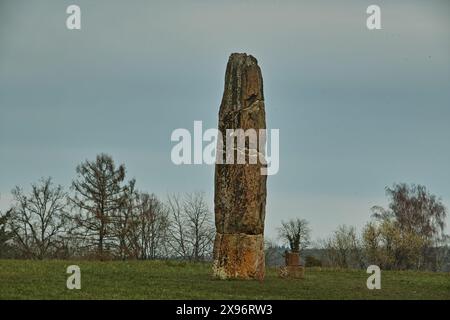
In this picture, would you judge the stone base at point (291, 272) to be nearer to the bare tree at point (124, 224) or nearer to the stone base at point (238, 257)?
the stone base at point (238, 257)

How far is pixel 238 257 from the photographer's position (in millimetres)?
28250

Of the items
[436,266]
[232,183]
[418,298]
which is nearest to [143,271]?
[232,183]

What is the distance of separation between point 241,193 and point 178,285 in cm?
429

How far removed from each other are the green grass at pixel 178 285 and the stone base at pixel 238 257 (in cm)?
52

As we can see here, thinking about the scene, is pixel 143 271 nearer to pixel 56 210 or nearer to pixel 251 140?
pixel 251 140

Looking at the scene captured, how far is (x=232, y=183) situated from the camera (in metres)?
28.8

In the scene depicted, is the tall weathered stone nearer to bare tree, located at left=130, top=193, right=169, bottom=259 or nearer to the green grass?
the green grass

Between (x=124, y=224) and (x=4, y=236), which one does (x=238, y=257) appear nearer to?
(x=124, y=224)

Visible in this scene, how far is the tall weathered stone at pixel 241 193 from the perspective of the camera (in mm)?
28375

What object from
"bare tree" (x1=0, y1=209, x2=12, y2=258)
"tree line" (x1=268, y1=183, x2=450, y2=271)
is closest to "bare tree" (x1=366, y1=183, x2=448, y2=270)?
"tree line" (x1=268, y1=183, x2=450, y2=271)

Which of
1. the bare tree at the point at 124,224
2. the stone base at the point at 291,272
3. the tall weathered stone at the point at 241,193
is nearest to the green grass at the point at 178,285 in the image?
the stone base at the point at 291,272

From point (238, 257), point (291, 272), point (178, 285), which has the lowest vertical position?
point (178, 285)

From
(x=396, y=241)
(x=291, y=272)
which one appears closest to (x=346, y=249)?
(x=396, y=241)

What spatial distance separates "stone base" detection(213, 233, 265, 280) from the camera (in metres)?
28.2
